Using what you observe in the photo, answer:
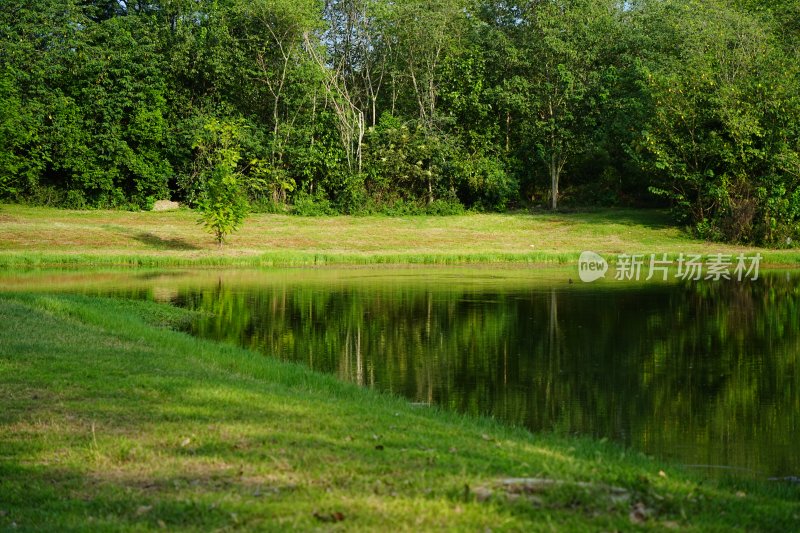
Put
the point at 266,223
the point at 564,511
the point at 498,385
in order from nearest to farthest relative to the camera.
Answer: the point at 564,511 → the point at 498,385 → the point at 266,223

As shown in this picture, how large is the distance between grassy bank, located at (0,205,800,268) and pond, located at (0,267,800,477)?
5.52 m

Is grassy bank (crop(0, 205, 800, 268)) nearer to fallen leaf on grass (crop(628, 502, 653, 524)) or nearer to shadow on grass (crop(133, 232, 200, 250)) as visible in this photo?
shadow on grass (crop(133, 232, 200, 250))

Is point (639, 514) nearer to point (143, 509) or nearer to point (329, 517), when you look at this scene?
point (329, 517)

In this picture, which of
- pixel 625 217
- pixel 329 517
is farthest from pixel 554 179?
pixel 329 517

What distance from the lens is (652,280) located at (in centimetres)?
3089

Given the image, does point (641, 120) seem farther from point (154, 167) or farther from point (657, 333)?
point (657, 333)

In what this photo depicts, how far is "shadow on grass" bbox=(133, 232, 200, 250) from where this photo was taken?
39688 mm

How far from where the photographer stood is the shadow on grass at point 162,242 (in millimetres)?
39688

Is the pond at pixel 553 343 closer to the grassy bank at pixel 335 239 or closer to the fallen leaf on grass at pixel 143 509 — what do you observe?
the fallen leaf on grass at pixel 143 509

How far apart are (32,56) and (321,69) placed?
1572cm

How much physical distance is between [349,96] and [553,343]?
38.6 metres

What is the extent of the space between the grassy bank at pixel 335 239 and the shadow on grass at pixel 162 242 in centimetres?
5

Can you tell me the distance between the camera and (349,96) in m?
53.4

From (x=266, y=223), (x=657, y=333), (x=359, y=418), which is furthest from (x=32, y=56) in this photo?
(x=359, y=418)
